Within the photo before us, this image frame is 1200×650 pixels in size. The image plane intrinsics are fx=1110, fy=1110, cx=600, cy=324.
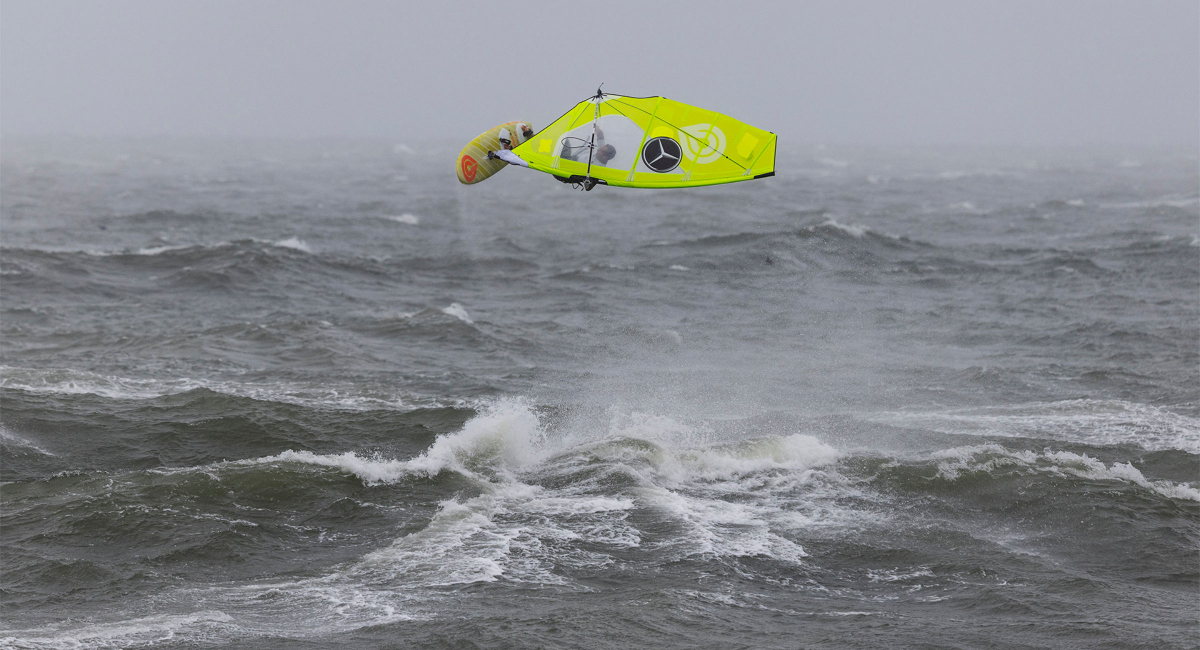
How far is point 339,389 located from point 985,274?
2907 cm

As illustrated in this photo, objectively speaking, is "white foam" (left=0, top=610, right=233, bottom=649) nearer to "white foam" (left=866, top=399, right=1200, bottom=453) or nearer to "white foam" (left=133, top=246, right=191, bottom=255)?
"white foam" (left=866, top=399, right=1200, bottom=453)

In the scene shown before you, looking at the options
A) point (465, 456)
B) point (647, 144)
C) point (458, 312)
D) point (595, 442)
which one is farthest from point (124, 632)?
point (458, 312)

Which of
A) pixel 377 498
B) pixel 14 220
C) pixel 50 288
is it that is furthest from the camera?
pixel 14 220

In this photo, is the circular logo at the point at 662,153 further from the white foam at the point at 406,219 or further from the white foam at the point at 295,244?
the white foam at the point at 406,219

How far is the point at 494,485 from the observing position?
21.3 meters

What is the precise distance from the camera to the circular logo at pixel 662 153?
17.9m

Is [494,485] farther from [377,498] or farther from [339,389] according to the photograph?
[339,389]

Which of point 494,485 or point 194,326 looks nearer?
point 494,485

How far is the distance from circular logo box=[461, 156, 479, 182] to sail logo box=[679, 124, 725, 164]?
4294mm

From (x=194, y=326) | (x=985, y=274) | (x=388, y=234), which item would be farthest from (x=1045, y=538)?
(x=388, y=234)

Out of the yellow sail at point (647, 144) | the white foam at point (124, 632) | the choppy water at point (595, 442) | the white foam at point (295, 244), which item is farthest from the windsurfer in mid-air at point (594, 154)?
the white foam at point (295, 244)

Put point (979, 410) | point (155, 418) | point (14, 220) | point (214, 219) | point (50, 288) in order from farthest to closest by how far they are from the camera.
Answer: point (214, 219) → point (14, 220) → point (50, 288) → point (979, 410) → point (155, 418)

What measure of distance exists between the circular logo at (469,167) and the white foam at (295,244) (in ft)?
96.0

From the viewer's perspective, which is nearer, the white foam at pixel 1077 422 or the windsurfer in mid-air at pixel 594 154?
the windsurfer in mid-air at pixel 594 154
